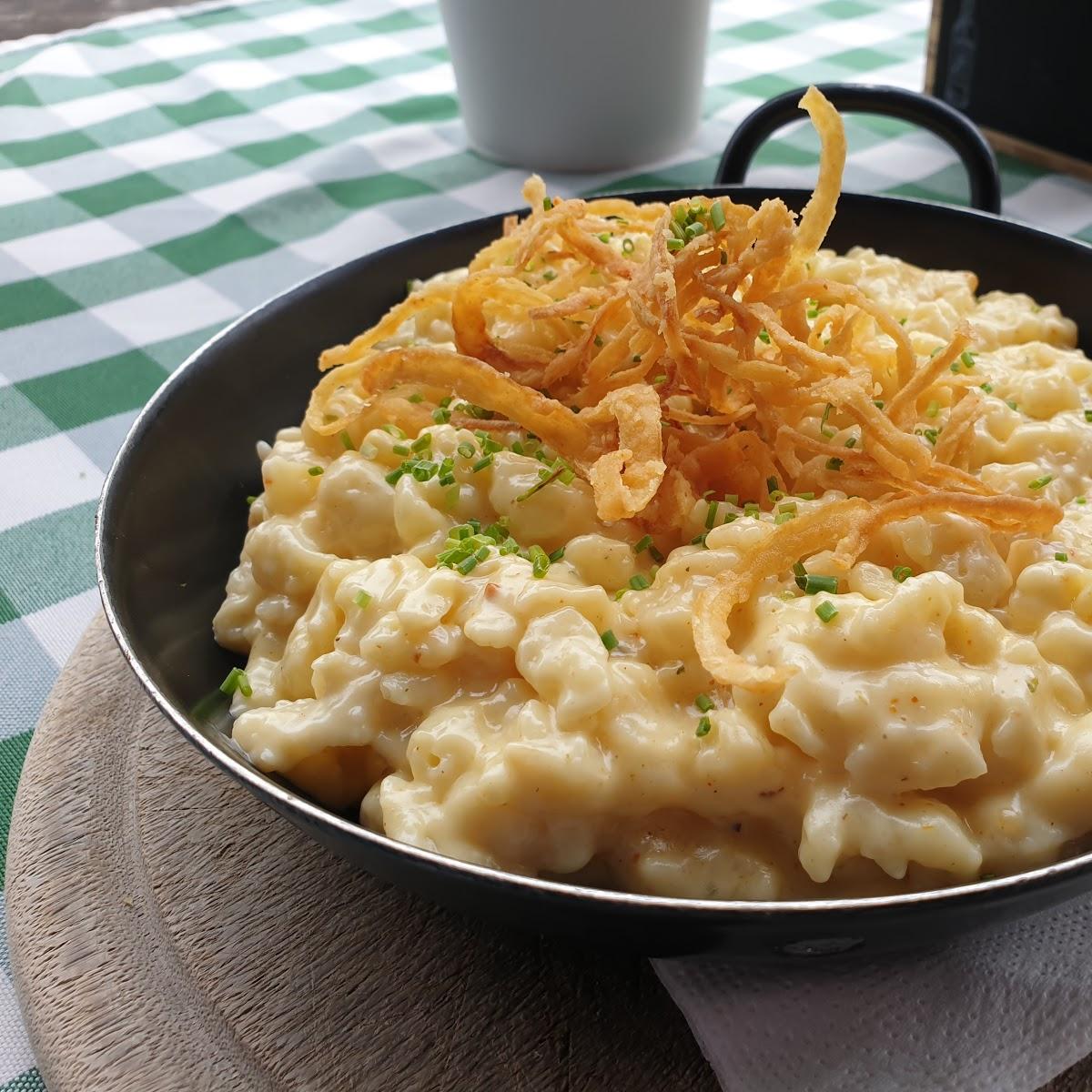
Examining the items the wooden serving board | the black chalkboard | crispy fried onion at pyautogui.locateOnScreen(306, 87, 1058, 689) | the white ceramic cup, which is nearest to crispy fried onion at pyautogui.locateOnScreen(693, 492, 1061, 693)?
crispy fried onion at pyautogui.locateOnScreen(306, 87, 1058, 689)

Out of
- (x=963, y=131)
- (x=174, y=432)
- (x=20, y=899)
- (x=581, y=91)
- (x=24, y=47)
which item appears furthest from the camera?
(x=24, y=47)

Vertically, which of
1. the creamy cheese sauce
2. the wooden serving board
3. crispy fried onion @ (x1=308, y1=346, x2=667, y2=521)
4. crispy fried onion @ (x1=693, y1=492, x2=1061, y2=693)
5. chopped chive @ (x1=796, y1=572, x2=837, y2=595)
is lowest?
the wooden serving board

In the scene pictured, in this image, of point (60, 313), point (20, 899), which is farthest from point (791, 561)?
point (60, 313)

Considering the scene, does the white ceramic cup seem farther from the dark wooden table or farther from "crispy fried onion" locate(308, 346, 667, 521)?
the dark wooden table

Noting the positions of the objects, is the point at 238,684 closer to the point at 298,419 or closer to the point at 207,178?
the point at 298,419

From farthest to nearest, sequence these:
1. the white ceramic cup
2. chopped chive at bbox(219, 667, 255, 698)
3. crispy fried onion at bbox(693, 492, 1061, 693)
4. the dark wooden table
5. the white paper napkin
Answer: the dark wooden table < the white ceramic cup < chopped chive at bbox(219, 667, 255, 698) < crispy fried onion at bbox(693, 492, 1061, 693) < the white paper napkin

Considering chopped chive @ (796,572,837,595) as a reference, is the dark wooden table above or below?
below

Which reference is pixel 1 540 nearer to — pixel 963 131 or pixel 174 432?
pixel 174 432
